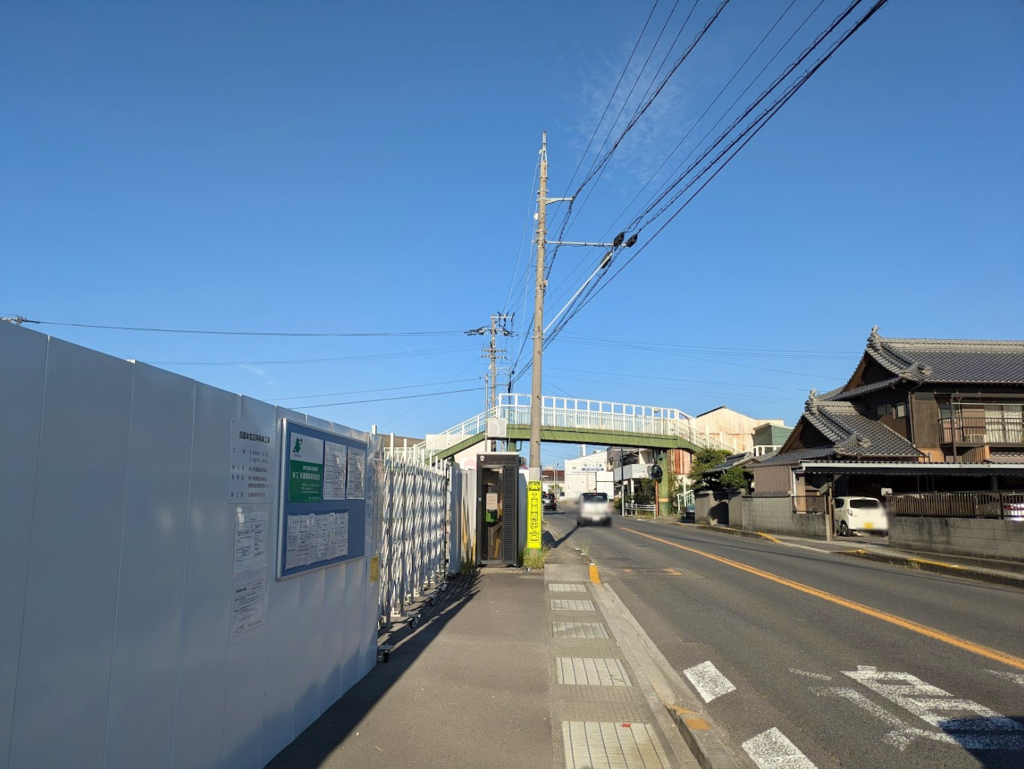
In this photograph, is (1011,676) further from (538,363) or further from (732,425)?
(732,425)

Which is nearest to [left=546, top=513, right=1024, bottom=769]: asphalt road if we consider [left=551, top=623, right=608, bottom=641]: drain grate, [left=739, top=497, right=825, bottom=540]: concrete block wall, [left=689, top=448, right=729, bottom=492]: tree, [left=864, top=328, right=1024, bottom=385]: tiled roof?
[left=551, top=623, right=608, bottom=641]: drain grate

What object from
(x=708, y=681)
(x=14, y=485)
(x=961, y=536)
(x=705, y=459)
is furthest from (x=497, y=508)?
(x=705, y=459)

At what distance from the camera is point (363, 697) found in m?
6.45

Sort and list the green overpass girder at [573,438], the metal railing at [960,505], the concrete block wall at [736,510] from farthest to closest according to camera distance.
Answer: the green overpass girder at [573,438]
the concrete block wall at [736,510]
the metal railing at [960,505]

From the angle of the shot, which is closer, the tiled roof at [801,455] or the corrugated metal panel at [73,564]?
the corrugated metal panel at [73,564]

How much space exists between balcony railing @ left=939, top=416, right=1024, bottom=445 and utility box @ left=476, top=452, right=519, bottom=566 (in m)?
25.5

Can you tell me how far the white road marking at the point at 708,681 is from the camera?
7.09 metres

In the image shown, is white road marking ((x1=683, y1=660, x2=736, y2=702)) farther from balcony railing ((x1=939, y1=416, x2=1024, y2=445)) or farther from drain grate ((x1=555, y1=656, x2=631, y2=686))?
balcony railing ((x1=939, y1=416, x2=1024, y2=445))

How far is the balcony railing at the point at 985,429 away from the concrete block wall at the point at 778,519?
8.18 meters

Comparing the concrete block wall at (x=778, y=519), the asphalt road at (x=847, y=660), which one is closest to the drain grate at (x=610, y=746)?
the asphalt road at (x=847, y=660)

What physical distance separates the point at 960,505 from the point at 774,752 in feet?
60.4

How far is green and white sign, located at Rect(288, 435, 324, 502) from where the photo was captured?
514cm

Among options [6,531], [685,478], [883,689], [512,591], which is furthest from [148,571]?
[685,478]

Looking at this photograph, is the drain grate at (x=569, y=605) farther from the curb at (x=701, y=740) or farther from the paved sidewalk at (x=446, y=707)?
the curb at (x=701, y=740)
